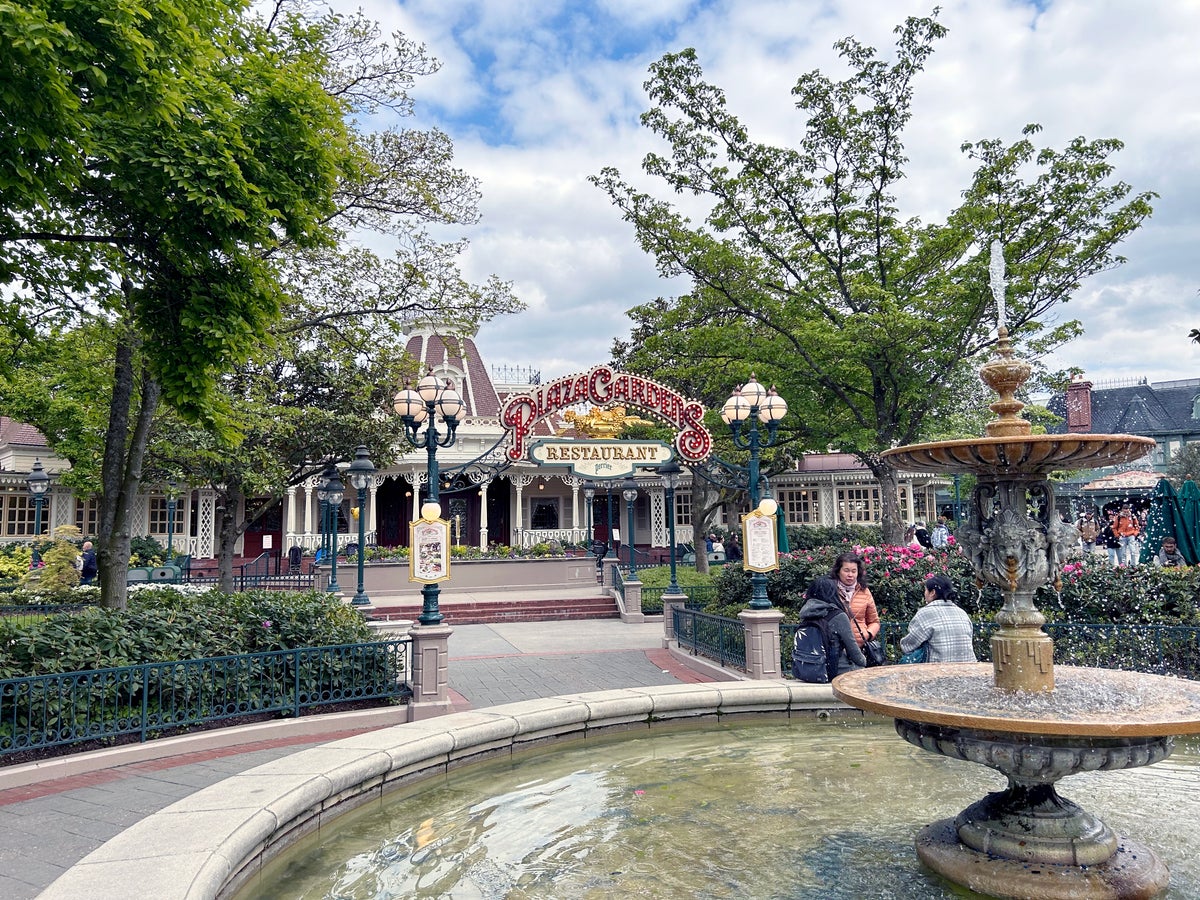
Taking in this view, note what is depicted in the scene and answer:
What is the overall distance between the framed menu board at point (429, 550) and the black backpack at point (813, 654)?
4384mm

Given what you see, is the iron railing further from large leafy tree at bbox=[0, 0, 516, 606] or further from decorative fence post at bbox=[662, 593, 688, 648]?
large leafy tree at bbox=[0, 0, 516, 606]

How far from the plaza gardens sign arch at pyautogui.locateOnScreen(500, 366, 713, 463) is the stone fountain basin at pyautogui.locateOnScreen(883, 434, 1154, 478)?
8.04 metres

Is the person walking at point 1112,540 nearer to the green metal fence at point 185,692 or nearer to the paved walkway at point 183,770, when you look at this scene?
the paved walkway at point 183,770

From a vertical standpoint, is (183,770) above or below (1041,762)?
below

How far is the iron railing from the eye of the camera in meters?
11.0

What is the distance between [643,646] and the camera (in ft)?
49.6

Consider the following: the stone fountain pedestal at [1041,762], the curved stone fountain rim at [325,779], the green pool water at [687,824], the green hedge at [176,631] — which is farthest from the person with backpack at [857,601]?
the green hedge at [176,631]

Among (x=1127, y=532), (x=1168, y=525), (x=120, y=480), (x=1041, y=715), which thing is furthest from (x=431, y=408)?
(x=1127, y=532)

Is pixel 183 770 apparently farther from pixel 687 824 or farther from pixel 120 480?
pixel 120 480

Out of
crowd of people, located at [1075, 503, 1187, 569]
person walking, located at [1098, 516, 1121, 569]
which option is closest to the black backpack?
crowd of people, located at [1075, 503, 1187, 569]

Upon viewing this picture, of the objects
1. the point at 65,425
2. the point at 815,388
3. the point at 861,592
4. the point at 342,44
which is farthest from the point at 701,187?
the point at 65,425

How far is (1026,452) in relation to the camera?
5.00 m

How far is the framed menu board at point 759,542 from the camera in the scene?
11.0 meters

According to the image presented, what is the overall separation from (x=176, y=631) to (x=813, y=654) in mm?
6995
